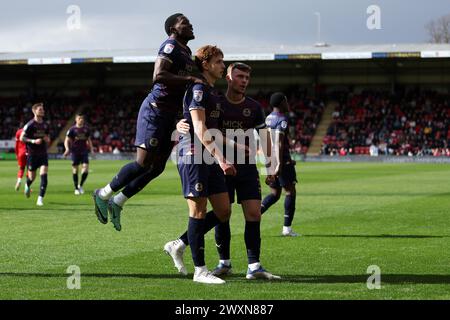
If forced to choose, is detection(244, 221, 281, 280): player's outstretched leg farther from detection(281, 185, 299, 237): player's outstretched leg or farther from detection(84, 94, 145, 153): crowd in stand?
detection(84, 94, 145, 153): crowd in stand

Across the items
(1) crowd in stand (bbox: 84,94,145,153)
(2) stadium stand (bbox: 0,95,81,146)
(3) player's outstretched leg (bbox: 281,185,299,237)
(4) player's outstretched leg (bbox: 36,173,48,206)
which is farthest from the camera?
(2) stadium stand (bbox: 0,95,81,146)

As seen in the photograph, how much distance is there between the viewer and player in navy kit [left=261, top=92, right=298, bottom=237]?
12.3m

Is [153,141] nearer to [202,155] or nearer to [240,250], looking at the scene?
[202,155]

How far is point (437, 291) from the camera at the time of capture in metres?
7.62

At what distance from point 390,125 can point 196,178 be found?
5065cm

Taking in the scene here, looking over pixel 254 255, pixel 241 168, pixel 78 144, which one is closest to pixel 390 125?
pixel 78 144

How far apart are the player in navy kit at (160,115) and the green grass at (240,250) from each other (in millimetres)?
858

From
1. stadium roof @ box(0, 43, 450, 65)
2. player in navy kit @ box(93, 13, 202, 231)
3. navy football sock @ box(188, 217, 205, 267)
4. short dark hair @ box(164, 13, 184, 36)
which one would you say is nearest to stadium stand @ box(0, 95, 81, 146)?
stadium roof @ box(0, 43, 450, 65)

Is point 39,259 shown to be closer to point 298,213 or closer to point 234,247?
point 234,247

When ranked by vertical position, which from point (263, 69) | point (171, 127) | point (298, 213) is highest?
point (263, 69)

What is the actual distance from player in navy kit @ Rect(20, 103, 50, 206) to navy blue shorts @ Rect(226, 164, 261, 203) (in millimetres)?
11062

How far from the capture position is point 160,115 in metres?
9.05

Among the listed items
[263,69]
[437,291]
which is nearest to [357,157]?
[263,69]

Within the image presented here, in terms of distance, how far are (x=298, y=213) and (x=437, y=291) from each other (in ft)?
31.3
